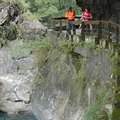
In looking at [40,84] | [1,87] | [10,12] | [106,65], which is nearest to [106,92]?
[106,65]

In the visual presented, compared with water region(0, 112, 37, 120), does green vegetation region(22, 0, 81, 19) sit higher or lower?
higher

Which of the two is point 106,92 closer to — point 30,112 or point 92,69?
point 92,69

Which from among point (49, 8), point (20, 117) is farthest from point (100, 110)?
point (49, 8)

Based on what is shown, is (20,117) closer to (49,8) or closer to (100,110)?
(100,110)

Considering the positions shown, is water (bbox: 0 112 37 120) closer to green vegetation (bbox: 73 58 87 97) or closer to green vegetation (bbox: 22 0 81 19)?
green vegetation (bbox: 73 58 87 97)

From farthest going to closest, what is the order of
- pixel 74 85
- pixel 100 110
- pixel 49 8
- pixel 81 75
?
pixel 49 8 → pixel 74 85 → pixel 81 75 → pixel 100 110

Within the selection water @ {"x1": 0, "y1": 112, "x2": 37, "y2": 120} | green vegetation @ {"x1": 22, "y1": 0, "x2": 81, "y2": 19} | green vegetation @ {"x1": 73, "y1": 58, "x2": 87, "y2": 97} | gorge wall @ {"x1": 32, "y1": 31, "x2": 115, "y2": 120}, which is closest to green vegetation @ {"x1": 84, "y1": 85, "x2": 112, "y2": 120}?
gorge wall @ {"x1": 32, "y1": 31, "x2": 115, "y2": 120}

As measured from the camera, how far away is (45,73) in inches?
760

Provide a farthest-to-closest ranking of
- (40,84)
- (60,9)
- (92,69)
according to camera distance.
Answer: (60,9)
(40,84)
(92,69)

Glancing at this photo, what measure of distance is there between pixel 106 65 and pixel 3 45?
1221 centimetres

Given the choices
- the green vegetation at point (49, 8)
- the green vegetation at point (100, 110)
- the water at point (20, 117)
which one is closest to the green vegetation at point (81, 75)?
the green vegetation at point (100, 110)

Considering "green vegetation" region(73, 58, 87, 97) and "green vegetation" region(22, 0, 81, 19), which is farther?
"green vegetation" region(22, 0, 81, 19)

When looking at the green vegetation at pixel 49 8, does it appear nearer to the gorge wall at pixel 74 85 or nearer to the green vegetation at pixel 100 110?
the gorge wall at pixel 74 85

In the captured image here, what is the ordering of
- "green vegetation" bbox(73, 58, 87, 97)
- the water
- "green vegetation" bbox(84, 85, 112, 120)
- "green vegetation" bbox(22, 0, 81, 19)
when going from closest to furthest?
"green vegetation" bbox(84, 85, 112, 120), "green vegetation" bbox(73, 58, 87, 97), the water, "green vegetation" bbox(22, 0, 81, 19)
